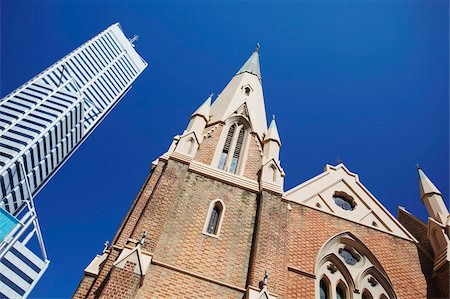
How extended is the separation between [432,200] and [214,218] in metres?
10.3

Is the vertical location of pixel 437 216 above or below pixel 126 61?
below

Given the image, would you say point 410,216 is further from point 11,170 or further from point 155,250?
point 11,170

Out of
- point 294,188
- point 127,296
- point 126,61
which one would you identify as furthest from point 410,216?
point 126,61

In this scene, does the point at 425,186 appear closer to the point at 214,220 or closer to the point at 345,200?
the point at 345,200

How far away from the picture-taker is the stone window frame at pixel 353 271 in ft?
38.3

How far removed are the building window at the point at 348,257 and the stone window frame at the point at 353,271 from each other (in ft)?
0.36

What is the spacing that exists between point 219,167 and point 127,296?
7.46 metres

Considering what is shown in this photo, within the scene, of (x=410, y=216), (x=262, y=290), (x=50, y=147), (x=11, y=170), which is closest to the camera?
(x=262, y=290)

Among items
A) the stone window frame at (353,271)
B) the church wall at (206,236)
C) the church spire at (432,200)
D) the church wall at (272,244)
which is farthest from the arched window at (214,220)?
the church spire at (432,200)

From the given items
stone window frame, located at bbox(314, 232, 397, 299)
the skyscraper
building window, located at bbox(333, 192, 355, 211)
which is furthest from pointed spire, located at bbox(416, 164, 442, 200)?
the skyscraper

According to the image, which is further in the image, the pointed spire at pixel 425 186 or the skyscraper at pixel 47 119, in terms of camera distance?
the skyscraper at pixel 47 119

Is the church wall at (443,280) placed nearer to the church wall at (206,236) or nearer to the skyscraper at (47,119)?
the church wall at (206,236)

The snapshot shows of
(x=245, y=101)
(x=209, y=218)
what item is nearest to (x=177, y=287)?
(x=209, y=218)

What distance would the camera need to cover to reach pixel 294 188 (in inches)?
586
